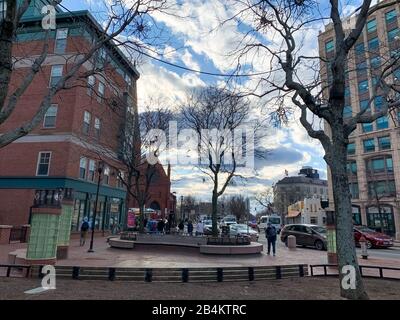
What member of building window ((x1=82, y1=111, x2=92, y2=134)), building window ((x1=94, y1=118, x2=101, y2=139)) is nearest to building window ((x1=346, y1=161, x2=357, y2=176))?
building window ((x1=94, y1=118, x2=101, y2=139))

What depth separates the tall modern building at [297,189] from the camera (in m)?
102

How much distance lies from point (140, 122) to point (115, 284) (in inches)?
803

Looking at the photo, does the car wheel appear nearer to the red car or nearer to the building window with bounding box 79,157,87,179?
the red car

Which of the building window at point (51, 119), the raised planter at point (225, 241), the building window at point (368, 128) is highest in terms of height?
the building window at point (368, 128)

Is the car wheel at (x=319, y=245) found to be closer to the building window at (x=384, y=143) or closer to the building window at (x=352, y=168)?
the building window at (x=384, y=143)

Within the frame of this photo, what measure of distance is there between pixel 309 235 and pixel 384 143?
29263 mm

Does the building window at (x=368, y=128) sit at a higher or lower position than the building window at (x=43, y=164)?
higher

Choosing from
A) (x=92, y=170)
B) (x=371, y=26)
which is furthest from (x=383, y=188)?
(x=92, y=170)

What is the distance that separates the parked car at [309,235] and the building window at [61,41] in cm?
2448

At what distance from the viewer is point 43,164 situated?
27.3 m

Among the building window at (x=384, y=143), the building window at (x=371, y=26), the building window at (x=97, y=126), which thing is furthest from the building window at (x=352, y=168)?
the building window at (x=97, y=126)

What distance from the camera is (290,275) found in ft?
36.6

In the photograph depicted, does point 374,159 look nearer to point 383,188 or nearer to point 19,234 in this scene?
point 383,188
